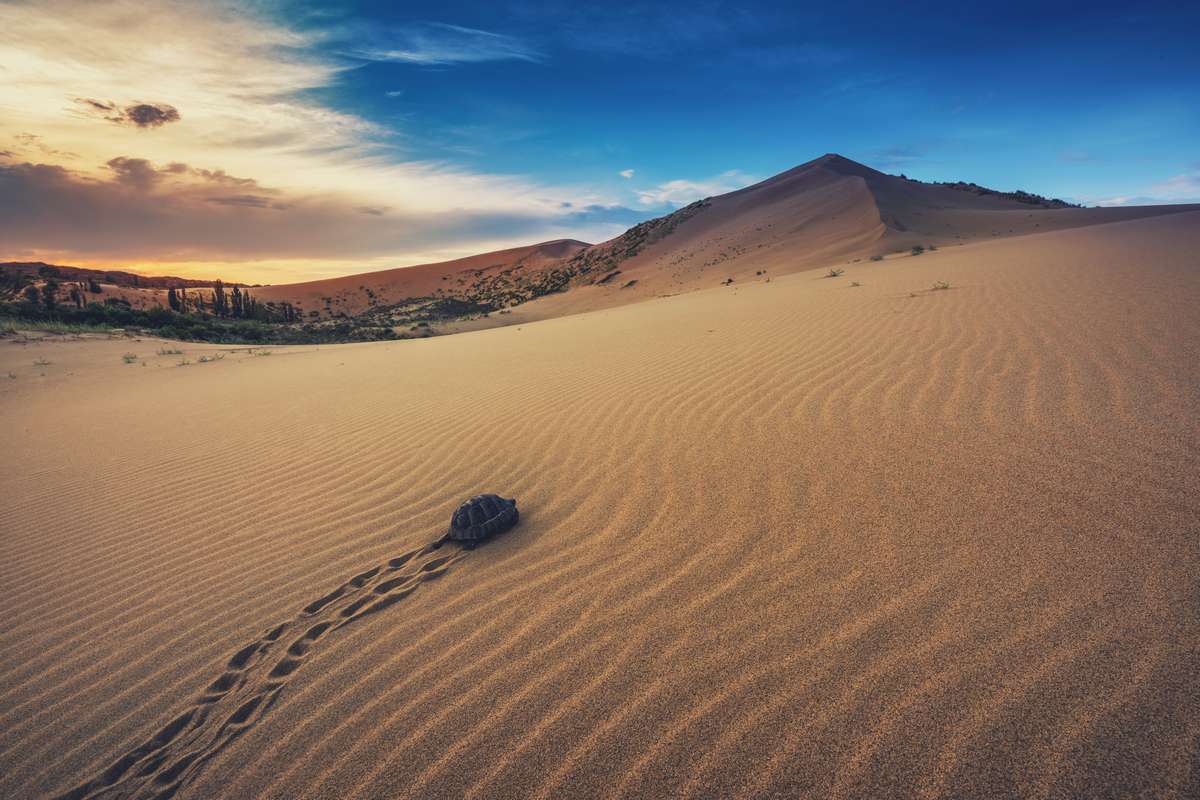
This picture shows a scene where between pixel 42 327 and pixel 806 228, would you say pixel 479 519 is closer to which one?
pixel 42 327

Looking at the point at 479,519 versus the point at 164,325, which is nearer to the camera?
the point at 479,519

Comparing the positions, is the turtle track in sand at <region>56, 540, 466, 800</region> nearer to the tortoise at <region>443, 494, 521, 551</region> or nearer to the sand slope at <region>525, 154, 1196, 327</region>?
the tortoise at <region>443, 494, 521, 551</region>

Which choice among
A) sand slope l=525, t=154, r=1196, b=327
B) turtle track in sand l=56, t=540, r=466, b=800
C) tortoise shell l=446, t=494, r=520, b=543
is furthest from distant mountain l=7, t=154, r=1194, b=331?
turtle track in sand l=56, t=540, r=466, b=800

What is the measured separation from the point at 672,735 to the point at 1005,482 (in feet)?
8.27

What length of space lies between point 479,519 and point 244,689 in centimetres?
143

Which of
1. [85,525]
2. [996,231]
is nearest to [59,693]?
[85,525]

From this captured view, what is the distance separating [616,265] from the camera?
132 feet

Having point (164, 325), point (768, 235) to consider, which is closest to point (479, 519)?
point (164, 325)

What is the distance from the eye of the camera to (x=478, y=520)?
11.0ft

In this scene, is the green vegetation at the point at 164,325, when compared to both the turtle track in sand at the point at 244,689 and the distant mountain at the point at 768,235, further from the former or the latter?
the turtle track in sand at the point at 244,689

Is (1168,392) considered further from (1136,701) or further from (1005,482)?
(1136,701)

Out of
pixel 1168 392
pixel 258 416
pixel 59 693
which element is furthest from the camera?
pixel 258 416

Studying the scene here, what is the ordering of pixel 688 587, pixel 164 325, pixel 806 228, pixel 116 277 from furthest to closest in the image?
pixel 116 277 < pixel 806 228 < pixel 164 325 < pixel 688 587

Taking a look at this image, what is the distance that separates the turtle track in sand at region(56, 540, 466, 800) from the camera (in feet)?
6.52
